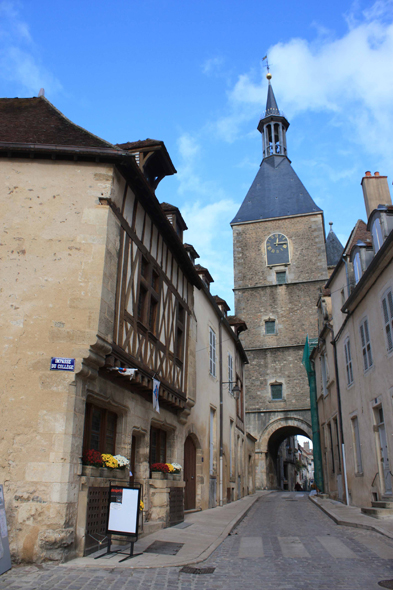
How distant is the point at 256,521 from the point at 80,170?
26.5ft

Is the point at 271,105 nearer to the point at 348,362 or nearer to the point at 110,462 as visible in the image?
the point at 348,362

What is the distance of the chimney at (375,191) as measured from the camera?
12227mm

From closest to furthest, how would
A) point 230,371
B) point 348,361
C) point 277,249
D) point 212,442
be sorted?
point 348,361, point 212,442, point 230,371, point 277,249

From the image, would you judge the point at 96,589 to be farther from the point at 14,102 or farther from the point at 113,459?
the point at 14,102

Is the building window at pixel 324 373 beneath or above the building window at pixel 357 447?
above

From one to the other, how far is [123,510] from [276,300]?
24.6 metres

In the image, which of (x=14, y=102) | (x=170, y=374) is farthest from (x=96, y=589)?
(x=14, y=102)

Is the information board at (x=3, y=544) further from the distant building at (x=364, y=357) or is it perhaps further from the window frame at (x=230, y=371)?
the window frame at (x=230, y=371)

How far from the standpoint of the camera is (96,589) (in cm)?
433

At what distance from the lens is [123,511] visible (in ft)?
18.6

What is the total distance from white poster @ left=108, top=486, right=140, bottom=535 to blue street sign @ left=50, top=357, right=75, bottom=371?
1.58m

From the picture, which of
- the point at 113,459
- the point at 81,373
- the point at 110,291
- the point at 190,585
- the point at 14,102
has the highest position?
the point at 14,102

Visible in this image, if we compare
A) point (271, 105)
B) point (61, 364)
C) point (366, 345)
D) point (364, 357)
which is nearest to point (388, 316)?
point (366, 345)

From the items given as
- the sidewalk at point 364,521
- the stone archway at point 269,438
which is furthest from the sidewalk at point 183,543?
the stone archway at point 269,438
